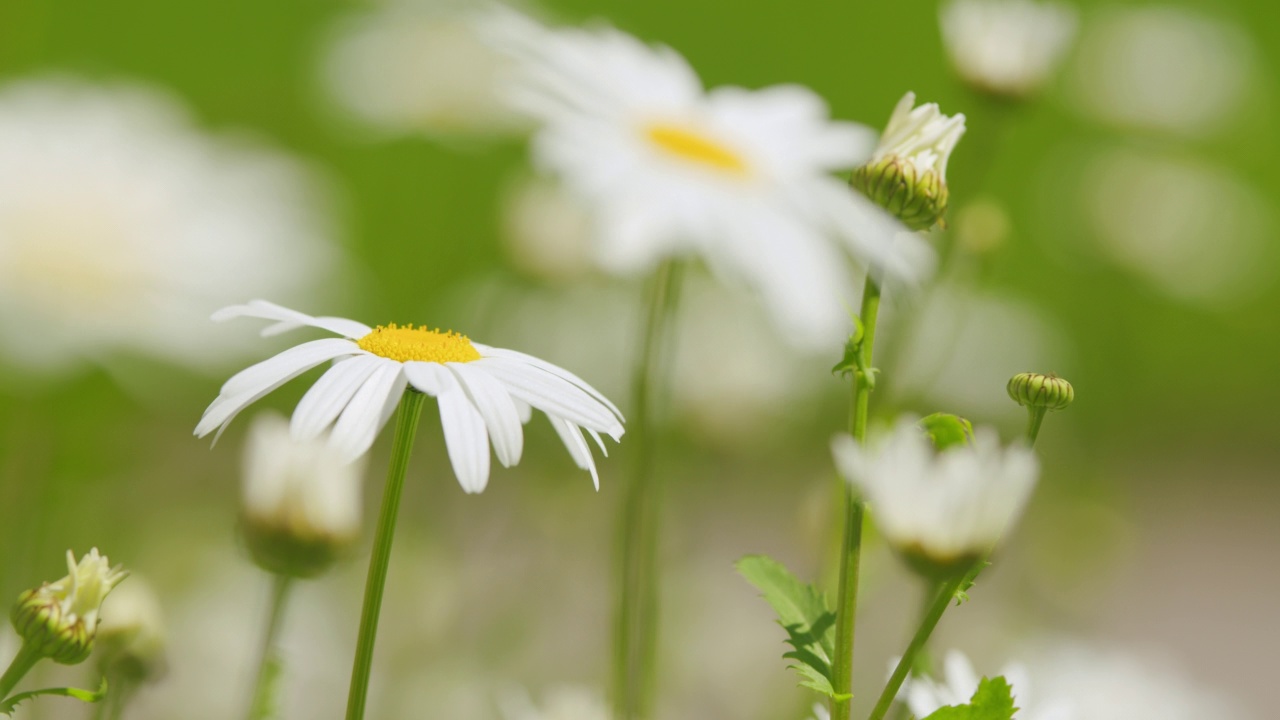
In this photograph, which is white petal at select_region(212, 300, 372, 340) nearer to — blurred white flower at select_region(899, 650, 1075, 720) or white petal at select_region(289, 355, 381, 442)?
white petal at select_region(289, 355, 381, 442)

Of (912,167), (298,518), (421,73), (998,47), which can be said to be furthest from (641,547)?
(421,73)

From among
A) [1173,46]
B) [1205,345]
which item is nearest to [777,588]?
[1173,46]

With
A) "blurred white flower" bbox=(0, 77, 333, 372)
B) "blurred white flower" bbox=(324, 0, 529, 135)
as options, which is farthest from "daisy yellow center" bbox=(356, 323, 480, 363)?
"blurred white flower" bbox=(324, 0, 529, 135)

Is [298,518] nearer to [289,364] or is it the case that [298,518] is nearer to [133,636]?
[133,636]

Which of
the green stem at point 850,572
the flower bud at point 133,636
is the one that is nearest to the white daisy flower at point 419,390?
the green stem at point 850,572

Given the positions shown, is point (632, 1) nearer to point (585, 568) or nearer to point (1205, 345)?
point (1205, 345)

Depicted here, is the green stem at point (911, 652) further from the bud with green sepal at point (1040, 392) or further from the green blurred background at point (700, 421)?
the green blurred background at point (700, 421)
